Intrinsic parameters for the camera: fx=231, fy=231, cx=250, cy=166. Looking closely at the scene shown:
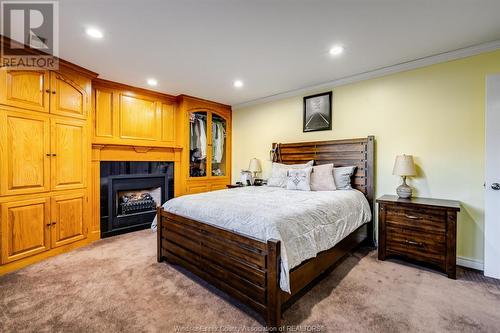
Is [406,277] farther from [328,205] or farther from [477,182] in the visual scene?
[477,182]

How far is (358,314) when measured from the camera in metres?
1.76

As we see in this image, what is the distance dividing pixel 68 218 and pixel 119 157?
3.66 feet

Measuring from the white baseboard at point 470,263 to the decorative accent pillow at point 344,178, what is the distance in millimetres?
1384

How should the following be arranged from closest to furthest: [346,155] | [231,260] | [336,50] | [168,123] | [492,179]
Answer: [231,260]
[492,179]
[336,50]
[346,155]
[168,123]

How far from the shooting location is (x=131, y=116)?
3.84m

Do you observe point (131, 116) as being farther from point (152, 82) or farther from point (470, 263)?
point (470, 263)

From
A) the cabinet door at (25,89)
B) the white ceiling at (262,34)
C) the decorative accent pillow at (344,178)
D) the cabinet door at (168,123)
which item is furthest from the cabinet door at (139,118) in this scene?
the decorative accent pillow at (344,178)

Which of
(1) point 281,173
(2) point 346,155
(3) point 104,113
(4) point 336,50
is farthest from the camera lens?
(1) point 281,173

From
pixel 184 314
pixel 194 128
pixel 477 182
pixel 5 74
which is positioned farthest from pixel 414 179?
pixel 5 74

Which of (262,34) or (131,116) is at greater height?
(262,34)

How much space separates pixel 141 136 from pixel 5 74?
5.74ft

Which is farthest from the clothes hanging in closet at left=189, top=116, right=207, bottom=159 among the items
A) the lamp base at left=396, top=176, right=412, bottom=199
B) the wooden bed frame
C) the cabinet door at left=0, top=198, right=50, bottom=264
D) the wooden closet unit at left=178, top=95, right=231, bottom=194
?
the lamp base at left=396, top=176, right=412, bottom=199

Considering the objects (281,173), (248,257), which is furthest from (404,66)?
(248,257)

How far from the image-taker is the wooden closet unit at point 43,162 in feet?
8.03
